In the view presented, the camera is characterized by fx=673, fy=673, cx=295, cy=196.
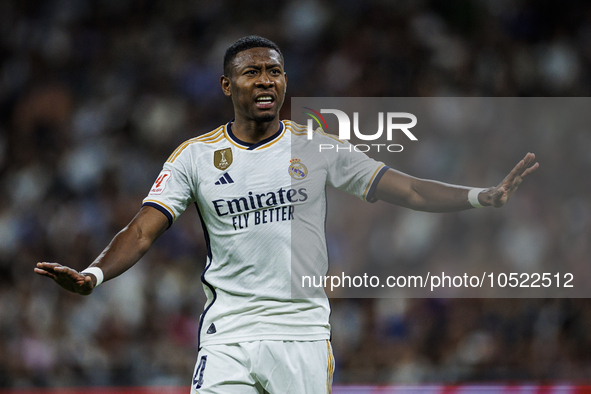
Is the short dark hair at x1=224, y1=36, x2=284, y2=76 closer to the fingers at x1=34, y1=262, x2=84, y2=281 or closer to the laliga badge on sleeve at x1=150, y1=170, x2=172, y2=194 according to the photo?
the laliga badge on sleeve at x1=150, y1=170, x2=172, y2=194

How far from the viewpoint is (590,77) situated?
342 inches

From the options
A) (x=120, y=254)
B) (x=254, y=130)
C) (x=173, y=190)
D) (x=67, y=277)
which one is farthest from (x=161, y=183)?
(x=67, y=277)

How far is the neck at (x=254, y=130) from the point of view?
149 inches

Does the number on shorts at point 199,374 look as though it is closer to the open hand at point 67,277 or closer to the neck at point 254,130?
the open hand at point 67,277

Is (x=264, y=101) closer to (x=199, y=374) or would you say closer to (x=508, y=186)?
(x=508, y=186)

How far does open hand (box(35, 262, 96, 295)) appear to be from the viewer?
2.96m

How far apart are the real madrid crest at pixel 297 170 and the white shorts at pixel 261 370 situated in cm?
89

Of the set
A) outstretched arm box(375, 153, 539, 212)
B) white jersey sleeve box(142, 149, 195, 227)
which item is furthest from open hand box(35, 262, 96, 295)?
outstretched arm box(375, 153, 539, 212)

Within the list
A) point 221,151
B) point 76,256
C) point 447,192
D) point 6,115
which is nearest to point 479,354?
point 447,192

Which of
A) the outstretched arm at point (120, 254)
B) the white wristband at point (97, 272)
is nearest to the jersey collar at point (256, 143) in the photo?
the outstretched arm at point (120, 254)

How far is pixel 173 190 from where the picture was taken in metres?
3.66

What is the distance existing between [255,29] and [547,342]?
5.79 m

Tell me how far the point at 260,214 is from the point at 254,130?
520mm

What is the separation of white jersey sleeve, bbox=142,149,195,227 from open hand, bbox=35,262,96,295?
62 cm
